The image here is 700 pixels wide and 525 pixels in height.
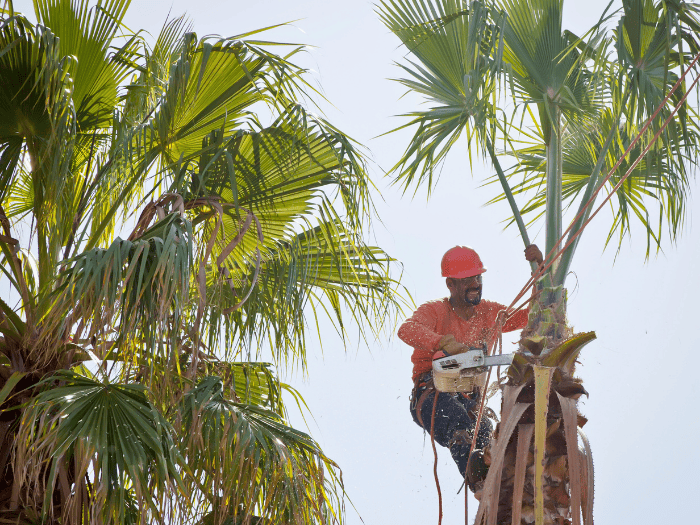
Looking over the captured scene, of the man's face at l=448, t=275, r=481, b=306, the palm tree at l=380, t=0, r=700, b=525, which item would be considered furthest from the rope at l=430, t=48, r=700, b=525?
the man's face at l=448, t=275, r=481, b=306

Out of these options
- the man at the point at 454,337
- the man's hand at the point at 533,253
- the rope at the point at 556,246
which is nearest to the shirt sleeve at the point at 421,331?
the man at the point at 454,337

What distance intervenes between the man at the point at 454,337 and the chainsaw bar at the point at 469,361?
102 mm

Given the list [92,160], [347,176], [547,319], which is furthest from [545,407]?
[92,160]

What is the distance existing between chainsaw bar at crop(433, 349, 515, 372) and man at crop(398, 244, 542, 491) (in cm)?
10

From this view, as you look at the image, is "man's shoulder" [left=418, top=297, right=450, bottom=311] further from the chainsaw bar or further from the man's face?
the chainsaw bar

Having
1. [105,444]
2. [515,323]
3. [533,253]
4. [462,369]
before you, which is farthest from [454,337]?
[105,444]

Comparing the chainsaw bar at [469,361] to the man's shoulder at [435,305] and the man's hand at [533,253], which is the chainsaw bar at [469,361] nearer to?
the man's hand at [533,253]

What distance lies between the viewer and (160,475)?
409cm

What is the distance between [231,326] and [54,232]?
1397mm

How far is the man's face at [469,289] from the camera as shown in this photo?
238 inches

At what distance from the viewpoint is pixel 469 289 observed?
605cm

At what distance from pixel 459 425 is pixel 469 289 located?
1.06 m

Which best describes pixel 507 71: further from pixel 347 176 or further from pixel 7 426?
pixel 7 426

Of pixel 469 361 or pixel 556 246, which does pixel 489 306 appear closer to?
pixel 469 361
